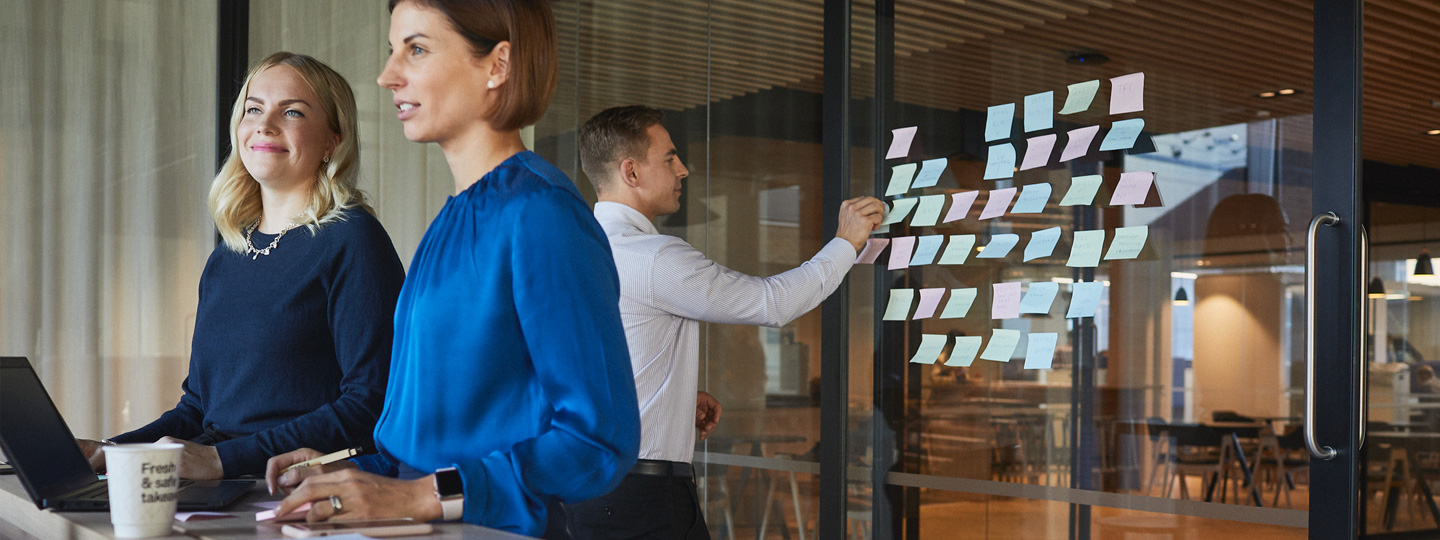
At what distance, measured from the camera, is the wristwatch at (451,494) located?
1.13 m

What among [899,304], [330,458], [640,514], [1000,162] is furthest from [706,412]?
[330,458]

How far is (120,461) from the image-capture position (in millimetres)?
1089

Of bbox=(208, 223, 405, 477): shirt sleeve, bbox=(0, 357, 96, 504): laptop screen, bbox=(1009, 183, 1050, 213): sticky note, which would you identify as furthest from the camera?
bbox=(1009, 183, 1050, 213): sticky note

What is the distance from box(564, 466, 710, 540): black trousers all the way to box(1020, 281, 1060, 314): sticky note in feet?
3.23

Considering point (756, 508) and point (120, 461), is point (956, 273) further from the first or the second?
point (120, 461)

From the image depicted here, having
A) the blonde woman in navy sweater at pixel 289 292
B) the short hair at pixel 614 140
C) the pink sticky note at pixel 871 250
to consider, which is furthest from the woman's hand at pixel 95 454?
the pink sticky note at pixel 871 250

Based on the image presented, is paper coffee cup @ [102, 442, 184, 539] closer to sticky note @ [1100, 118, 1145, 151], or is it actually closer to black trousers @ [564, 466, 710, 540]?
black trousers @ [564, 466, 710, 540]

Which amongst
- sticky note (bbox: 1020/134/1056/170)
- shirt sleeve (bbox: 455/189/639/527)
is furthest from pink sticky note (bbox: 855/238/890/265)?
shirt sleeve (bbox: 455/189/639/527)

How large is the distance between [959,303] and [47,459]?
2179 mm

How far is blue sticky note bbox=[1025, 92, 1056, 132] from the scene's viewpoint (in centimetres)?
282

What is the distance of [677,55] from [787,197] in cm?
87

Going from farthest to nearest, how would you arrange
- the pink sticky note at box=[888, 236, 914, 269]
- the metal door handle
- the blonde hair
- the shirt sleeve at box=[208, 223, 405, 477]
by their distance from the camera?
the pink sticky note at box=[888, 236, 914, 269] < the metal door handle < the blonde hair < the shirt sleeve at box=[208, 223, 405, 477]

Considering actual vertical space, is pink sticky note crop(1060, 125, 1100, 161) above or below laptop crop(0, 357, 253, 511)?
above

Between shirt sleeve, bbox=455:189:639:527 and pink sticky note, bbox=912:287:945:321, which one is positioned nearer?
shirt sleeve, bbox=455:189:639:527
